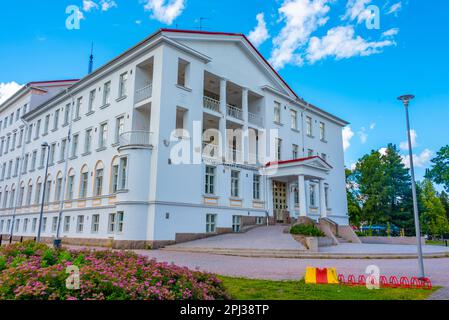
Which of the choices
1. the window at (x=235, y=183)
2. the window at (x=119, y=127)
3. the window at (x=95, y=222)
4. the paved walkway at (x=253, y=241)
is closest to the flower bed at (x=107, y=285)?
the paved walkway at (x=253, y=241)

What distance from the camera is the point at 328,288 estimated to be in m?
7.53

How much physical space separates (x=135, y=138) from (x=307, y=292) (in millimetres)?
16959

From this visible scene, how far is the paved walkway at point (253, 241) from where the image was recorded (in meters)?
17.5

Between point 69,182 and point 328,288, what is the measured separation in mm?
25758

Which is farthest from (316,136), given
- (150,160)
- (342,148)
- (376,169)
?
(150,160)

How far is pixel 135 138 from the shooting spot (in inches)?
848

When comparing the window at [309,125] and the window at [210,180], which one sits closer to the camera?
the window at [210,180]

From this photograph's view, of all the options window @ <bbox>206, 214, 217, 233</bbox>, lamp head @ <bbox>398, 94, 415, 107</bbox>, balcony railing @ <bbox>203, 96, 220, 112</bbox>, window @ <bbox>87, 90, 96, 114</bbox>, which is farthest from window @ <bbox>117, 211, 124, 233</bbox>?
lamp head @ <bbox>398, 94, 415, 107</bbox>

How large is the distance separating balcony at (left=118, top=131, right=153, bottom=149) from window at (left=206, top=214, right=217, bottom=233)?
637 centimetres

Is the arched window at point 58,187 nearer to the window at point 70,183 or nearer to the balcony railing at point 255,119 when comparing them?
the window at point 70,183

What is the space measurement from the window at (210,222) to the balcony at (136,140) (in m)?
6.37

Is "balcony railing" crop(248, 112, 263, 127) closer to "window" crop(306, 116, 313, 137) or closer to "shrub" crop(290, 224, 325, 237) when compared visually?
"window" crop(306, 116, 313, 137)

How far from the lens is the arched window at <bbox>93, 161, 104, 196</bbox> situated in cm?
2457

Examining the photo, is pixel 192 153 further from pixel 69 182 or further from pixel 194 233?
pixel 69 182
